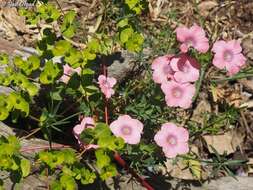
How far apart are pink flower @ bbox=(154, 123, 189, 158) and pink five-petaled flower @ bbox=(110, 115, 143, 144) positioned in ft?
0.31

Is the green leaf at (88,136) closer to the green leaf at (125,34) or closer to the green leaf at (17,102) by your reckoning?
the green leaf at (17,102)

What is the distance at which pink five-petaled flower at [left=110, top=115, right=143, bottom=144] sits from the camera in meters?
2.46

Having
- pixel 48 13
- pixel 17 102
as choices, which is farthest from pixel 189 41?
pixel 17 102

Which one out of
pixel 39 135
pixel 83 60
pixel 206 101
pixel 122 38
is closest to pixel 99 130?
pixel 83 60

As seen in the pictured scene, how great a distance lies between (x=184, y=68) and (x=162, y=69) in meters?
0.12

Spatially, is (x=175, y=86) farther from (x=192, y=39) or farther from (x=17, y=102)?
(x=17, y=102)

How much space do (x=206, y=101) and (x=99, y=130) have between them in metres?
1.35

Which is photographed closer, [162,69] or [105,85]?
[162,69]

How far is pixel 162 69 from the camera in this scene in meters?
2.55

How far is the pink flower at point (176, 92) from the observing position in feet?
8.18

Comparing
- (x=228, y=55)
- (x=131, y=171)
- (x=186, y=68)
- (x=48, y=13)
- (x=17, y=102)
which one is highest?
(x=48, y=13)

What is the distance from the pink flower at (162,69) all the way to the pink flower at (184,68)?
0.18 ft

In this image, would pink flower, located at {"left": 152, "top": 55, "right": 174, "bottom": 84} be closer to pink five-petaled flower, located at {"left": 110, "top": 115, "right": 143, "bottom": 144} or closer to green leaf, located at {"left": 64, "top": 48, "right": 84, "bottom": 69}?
pink five-petaled flower, located at {"left": 110, "top": 115, "right": 143, "bottom": 144}

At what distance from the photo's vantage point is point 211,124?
2791 mm
